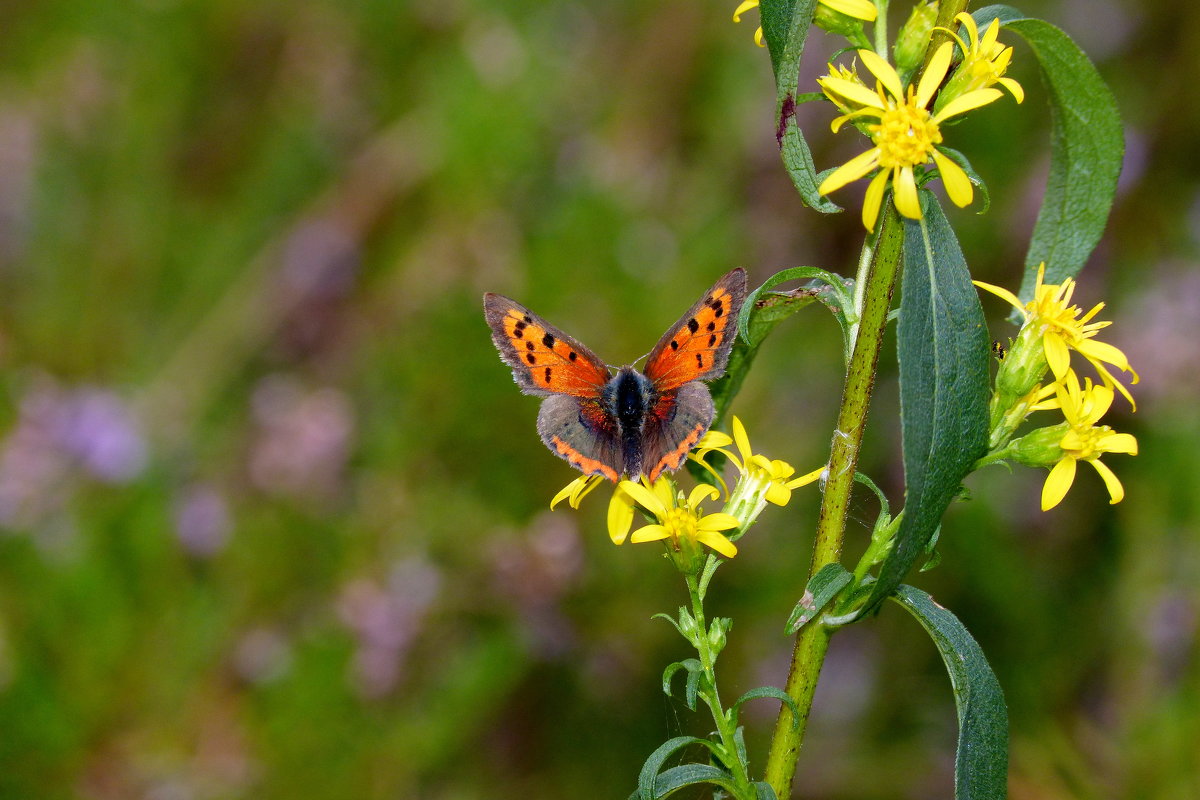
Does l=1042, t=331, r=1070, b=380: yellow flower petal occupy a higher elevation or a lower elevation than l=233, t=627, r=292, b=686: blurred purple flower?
lower

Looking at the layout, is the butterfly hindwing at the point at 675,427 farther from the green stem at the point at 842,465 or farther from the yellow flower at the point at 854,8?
the yellow flower at the point at 854,8

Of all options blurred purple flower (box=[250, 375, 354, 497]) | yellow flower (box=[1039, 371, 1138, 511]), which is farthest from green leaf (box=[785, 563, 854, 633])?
blurred purple flower (box=[250, 375, 354, 497])

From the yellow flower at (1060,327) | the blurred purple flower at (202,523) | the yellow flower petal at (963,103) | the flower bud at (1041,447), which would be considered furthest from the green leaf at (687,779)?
the blurred purple flower at (202,523)

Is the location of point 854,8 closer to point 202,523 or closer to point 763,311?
point 763,311

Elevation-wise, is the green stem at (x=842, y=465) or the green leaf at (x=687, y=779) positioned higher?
the green stem at (x=842, y=465)

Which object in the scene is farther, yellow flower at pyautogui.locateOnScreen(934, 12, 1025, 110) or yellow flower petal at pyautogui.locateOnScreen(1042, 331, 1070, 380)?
yellow flower petal at pyautogui.locateOnScreen(1042, 331, 1070, 380)

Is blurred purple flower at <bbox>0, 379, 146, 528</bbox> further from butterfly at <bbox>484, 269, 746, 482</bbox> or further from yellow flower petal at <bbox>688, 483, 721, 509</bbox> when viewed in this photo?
yellow flower petal at <bbox>688, 483, 721, 509</bbox>

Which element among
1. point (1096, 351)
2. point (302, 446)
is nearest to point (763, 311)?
point (1096, 351)
